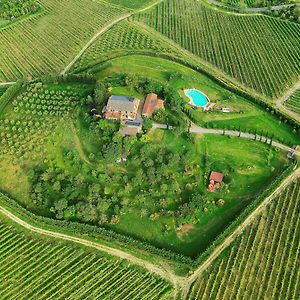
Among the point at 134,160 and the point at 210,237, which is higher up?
the point at 134,160

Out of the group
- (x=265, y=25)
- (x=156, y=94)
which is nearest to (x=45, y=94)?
(x=156, y=94)

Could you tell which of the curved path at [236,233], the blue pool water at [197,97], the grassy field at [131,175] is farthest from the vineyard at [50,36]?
the curved path at [236,233]

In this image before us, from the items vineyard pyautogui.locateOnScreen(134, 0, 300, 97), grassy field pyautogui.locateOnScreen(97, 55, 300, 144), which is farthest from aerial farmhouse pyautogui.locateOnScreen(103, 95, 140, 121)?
vineyard pyautogui.locateOnScreen(134, 0, 300, 97)

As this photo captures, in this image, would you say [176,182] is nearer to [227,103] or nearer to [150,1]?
[227,103]

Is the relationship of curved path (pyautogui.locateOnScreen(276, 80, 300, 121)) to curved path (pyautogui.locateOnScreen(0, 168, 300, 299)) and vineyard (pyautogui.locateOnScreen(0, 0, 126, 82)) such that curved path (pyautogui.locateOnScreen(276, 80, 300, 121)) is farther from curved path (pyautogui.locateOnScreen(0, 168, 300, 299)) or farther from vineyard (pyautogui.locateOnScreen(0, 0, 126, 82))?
vineyard (pyautogui.locateOnScreen(0, 0, 126, 82))

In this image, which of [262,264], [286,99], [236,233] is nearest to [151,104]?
[236,233]

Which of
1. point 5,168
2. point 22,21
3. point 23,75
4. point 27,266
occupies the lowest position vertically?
point 27,266

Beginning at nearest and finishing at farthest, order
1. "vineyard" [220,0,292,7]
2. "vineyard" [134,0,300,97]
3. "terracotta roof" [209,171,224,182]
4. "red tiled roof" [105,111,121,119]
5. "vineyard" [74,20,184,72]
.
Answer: "terracotta roof" [209,171,224,182] → "red tiled roof" [105,111,121,119] → "vineyard" [134,0,300,97] → "vineyard" [74,20,184,72] → "vineyard" [220,0,292,7]
